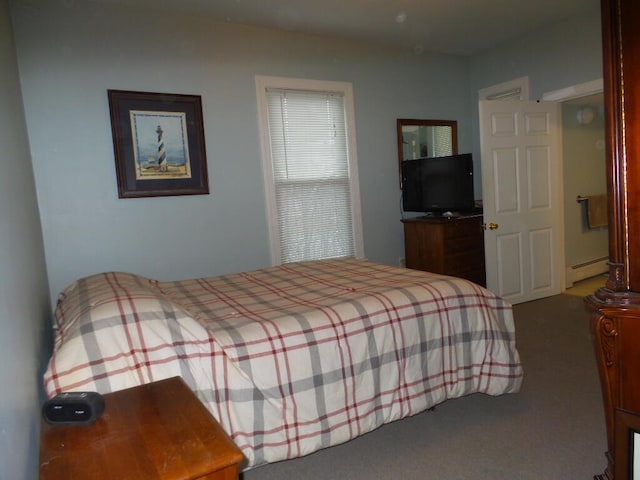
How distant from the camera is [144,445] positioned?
0.89m

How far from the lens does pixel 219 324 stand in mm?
1732

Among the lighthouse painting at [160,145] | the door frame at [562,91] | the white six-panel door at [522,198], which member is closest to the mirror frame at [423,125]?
the door frame at [562,91]

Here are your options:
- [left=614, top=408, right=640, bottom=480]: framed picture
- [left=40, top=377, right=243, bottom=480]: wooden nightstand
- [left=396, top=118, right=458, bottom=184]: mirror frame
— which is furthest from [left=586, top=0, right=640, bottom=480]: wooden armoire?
[left=396, top=118, right=458, bottom=184]: mirror frame

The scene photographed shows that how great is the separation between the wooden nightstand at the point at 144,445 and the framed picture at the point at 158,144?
2.42m

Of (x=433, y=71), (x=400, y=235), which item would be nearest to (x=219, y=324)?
(x=400, y=235)

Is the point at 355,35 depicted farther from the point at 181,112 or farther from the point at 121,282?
the point at 121,282

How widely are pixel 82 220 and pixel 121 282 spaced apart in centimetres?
145

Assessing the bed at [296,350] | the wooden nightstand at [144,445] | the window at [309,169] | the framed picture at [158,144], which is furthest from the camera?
the window at [309,169]

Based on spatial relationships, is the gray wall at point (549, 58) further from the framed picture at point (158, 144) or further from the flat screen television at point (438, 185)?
the framed picture at point (158, 144)

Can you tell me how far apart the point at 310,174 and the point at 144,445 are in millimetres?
3231

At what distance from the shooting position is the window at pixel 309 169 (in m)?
3.72

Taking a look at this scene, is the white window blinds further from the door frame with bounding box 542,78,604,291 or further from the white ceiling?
the door frame with bounding box 542,78,604,291

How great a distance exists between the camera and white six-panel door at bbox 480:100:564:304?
12.7 ft

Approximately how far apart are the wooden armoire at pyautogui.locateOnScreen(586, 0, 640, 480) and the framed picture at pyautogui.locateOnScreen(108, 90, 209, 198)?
286cm
